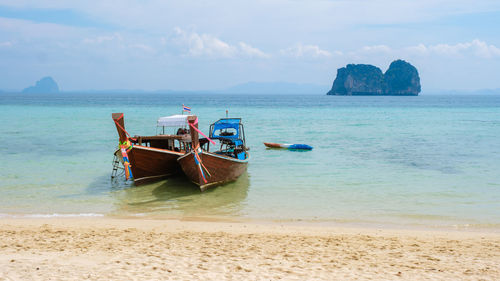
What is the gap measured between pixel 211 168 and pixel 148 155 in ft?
8.80

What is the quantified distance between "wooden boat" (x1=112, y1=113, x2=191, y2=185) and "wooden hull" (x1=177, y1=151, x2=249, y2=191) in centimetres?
127

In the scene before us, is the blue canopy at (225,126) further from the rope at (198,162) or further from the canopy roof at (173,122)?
the rope at (198,162)

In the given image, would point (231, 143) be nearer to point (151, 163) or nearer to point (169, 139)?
point (169, 139)

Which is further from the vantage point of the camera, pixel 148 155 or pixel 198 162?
pixel 148 155

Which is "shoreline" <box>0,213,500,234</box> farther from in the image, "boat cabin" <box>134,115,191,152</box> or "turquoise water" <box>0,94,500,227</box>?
"boat cabin" <box>134,115,191,152</box>

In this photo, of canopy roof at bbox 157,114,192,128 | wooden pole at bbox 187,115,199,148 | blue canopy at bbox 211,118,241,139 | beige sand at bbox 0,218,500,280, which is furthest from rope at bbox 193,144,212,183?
blue canopy at bbox 211,118,241,139

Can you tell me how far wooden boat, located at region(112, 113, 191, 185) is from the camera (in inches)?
609

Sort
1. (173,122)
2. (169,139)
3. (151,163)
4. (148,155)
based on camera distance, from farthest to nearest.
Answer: (173,122) < (169,139) < (151,163) < (148,155)

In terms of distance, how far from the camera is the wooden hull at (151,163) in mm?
16062

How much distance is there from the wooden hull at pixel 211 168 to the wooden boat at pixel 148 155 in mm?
1270

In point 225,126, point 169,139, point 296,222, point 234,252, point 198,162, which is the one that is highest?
point 225,126

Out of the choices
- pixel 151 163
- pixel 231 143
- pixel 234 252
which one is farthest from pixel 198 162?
pixel 234 252

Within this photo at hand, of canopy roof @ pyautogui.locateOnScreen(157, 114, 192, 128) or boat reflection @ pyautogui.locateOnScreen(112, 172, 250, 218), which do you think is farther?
canopy roof @ pyautogui.locateOnScreen(157, 114, 192, 128)

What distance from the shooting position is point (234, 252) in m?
8.12
